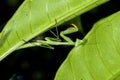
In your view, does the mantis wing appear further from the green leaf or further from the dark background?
the dark background

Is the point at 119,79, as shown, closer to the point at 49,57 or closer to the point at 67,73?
the point at 67,73

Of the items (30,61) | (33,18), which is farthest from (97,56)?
(30,61)

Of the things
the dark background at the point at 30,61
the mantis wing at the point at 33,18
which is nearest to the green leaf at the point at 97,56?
the mantis wing at the point at 33,18

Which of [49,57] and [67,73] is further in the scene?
[49,57]

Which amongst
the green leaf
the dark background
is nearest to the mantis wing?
the green leaf

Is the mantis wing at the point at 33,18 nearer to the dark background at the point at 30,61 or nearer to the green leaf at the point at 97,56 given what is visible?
the green leaf at the point at 97,56

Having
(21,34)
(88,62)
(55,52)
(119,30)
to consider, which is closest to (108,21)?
(119,30)
